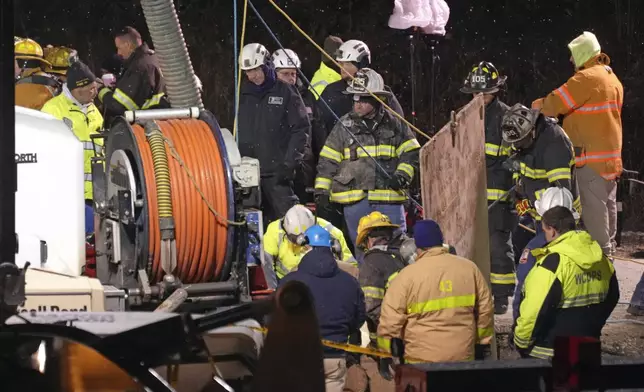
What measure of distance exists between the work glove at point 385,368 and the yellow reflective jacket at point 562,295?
0.82 m

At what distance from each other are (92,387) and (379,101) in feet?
26.8

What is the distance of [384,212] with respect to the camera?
11.8 metres

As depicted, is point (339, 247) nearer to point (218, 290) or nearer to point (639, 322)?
point (218, 290)

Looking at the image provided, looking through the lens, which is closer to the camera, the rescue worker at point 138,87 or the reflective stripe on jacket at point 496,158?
the reflective stripe on jacket at point 496,158

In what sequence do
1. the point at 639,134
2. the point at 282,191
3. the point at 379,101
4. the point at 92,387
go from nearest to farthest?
1. the point at 92,387
2. the point at 379,101
3. the point at 282,191
4. the point at 639,134

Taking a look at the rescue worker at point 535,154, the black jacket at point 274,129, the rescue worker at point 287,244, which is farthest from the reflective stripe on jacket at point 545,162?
the black jacket at point 274,129

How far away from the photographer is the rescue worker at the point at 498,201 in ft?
37.7

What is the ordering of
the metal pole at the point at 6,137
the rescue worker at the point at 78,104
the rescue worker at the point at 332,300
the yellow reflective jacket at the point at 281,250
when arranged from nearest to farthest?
the metal pole at the point at 6,137, the rescue worker at the point at 332,300, the yellow reflective jacket at the point at 281,250, the rescue worker at the point at 78,104

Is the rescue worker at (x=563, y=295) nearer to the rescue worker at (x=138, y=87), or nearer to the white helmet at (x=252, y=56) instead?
the rescue worker at (x=138, y=87)

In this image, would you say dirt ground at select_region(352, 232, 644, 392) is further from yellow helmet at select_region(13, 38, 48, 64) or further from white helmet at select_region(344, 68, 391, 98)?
yellow helmet at select_region(13, 38, 48, 64)

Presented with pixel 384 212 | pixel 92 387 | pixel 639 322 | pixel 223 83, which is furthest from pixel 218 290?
pixel 223 83

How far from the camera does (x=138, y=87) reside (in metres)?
12.0

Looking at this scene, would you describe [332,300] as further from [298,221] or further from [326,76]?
[326,76]

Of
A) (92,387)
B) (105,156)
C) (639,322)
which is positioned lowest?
(639,322)
